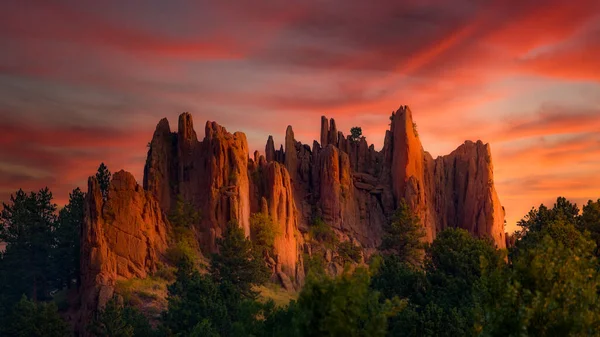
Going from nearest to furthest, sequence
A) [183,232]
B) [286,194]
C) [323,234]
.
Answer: [183,232] < [286,194] < [323,234]

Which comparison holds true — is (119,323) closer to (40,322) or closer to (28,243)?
(40,322)

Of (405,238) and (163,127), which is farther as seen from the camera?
(405,238)

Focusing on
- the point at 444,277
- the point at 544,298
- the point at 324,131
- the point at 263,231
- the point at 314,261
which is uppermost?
the point at 324,131

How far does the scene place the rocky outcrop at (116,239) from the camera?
3376 inches

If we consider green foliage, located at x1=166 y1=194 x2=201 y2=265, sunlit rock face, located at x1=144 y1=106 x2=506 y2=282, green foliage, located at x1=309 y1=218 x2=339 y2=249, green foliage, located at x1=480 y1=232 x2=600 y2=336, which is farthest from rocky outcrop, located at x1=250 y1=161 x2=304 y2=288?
green foliage, located at x1=480 y1=232 x2=600 y2=336

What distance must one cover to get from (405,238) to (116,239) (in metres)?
54.9

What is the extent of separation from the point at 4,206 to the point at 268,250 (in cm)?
5302

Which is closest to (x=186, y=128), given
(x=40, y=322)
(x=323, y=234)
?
(x=323, y=234)

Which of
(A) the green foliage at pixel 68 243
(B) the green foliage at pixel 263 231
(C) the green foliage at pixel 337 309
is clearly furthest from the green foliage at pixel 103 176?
(C) the green foliage at pixel 337 309

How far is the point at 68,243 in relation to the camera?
12012cm

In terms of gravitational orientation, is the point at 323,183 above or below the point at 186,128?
below

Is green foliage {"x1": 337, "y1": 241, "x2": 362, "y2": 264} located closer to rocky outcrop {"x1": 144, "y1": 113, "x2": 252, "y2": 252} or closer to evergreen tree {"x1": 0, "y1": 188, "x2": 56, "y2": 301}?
rocky outcrop {"x1": 144, "y1": 113, "x2": 252, "y2": 252}

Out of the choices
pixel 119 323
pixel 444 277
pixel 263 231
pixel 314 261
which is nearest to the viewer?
pixel 444 277

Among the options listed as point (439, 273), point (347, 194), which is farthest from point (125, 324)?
point (347, 194)
